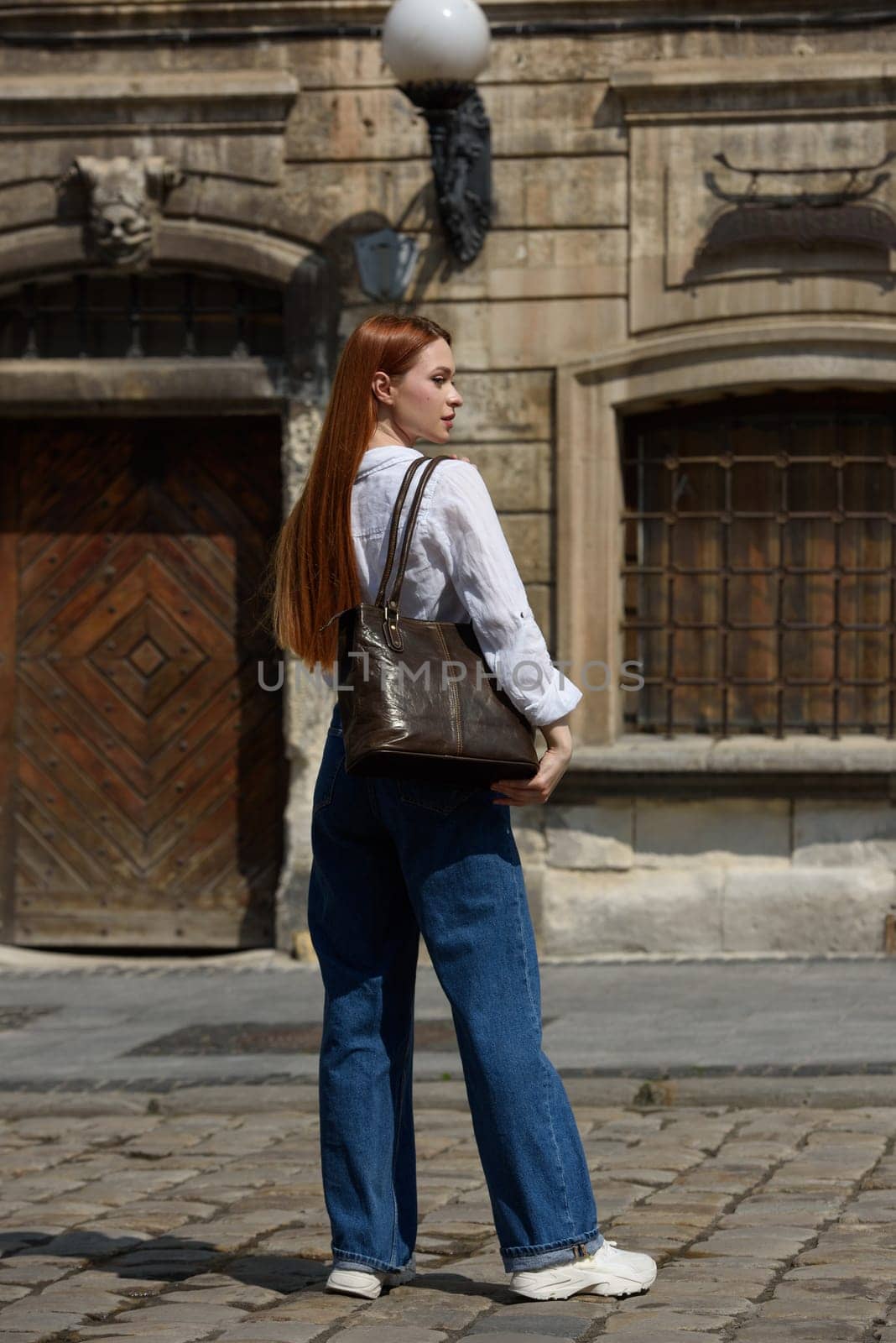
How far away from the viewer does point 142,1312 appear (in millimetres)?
3822

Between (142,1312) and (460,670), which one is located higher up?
(460,670)

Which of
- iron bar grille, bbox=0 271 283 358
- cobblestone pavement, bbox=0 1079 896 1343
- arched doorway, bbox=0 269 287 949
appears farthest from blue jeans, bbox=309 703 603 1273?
iron bar grille, bbox=0 271 283 358

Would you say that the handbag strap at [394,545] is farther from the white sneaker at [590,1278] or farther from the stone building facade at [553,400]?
the stone building facade at [553,400]

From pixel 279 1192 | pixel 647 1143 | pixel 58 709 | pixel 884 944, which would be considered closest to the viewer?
pixel 279 1192

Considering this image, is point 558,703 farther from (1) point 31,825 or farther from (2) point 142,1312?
(1) point 31,825

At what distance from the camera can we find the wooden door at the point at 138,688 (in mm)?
10234

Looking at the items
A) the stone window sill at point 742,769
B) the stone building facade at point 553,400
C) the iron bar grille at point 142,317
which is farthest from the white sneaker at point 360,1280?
the iron bar grille at point 142,317

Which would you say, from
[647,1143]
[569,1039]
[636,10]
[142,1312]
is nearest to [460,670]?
[142,1312]

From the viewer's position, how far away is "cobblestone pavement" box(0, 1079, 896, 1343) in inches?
143

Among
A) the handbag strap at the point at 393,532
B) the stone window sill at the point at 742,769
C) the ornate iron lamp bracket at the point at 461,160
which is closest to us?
the handbag strap at the point at 393,532

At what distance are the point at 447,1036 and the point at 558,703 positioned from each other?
3945 millimetres

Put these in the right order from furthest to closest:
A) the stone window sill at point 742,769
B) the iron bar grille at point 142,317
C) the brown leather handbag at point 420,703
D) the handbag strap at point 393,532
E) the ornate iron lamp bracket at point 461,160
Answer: the iron bar grille at point 142,317 < the stone window sill at point 742,769 < the ornate iron lamp bracket at point 461,160 < the handbag strap at point 393,532 < the brown leather handbag at point 420,703

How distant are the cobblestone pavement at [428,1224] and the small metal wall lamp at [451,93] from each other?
14.9ft

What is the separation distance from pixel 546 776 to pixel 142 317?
276 inches
